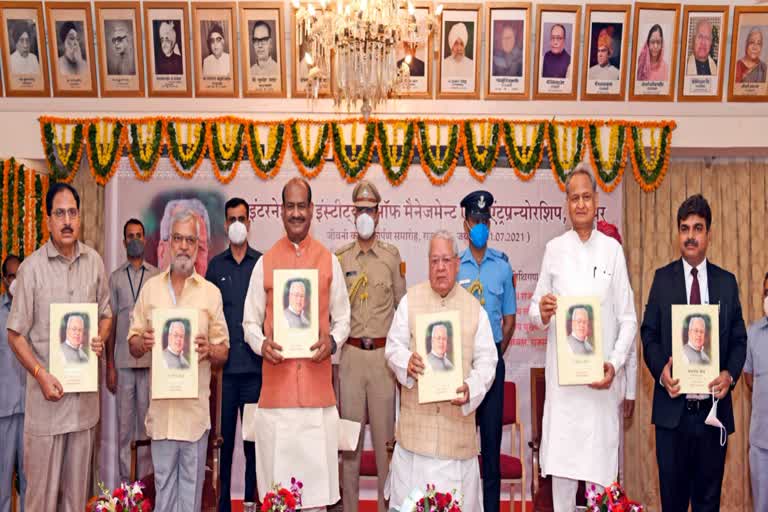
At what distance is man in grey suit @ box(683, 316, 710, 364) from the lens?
449cm

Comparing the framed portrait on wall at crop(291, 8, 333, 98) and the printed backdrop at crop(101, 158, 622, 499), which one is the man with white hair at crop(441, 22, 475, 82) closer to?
the printed backdrop at crop(101, 158, 622, 499)

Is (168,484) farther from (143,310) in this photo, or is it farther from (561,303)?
(561,303)

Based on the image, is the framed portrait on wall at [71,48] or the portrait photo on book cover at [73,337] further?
the framed portrait on wall at [71,48]

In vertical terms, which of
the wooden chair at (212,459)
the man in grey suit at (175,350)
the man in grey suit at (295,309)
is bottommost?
the wooden chair at (212,459)

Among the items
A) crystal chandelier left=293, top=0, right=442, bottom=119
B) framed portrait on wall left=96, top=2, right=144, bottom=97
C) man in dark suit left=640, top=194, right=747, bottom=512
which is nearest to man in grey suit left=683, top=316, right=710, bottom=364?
man in dark suit left=640, top=194, right=747, bottom=512

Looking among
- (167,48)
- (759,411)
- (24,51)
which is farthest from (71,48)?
(759,411)

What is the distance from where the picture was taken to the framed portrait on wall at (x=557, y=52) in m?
7.06

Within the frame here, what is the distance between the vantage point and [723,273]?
4.68 meters

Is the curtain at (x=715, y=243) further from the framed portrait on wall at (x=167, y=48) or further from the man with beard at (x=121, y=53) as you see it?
the man with beard at (x=121, y=53)

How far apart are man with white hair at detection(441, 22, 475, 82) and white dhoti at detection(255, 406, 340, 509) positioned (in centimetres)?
367

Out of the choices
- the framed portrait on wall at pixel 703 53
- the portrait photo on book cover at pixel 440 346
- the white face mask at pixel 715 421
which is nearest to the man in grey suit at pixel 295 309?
the portrait photo on book cover at pixel 440 346

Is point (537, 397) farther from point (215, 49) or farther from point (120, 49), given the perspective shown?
point (120, 49)

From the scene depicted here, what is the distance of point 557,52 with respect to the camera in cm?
714

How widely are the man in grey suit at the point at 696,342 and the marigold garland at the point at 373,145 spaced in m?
2.77
